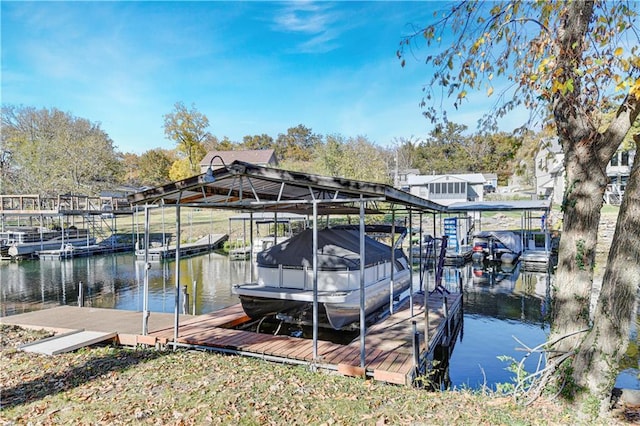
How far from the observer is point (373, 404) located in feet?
15.1

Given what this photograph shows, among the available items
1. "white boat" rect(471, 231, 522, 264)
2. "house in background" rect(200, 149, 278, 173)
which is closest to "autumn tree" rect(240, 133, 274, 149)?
"house in background" rect(200, 149, 278, 173)

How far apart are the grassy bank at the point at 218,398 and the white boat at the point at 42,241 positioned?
22639 millimetres

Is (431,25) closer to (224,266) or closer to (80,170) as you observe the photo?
(224,266)

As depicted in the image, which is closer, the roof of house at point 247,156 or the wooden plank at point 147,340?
the wooden plank at point 147,340

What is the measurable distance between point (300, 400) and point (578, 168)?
432cm

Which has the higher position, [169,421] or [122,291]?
[169,421]

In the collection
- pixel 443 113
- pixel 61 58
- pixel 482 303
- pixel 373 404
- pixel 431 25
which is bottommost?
pixel 482 303

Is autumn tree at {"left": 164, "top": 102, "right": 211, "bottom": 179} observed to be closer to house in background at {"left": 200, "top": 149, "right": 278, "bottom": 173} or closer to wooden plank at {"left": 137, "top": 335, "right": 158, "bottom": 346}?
house in background at {"left": 200, "top": 149, "right": 278, "bottom": 173}

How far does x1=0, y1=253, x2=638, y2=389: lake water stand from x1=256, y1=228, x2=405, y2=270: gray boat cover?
156cm

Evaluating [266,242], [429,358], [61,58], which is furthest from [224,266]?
[429,358]

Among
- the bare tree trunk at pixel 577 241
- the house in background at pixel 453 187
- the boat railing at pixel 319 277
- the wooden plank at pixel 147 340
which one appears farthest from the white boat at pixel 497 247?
the wooden plank at pixel 147 340

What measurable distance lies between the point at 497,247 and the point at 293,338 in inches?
735

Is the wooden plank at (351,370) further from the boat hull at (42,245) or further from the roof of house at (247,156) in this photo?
the roof of house at (247,156)

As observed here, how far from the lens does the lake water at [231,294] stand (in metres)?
8.48
